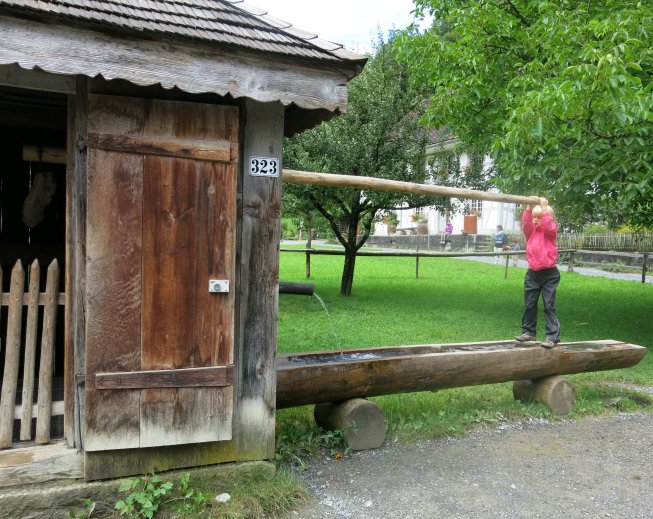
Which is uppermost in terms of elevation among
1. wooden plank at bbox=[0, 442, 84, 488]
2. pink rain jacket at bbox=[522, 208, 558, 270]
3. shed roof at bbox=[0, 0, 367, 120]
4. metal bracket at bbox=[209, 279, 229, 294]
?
shed roof at bbox=[0, 0, 367, 120]

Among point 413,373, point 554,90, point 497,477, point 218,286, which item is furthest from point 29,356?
point 554,90

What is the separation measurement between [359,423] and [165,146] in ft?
8.72

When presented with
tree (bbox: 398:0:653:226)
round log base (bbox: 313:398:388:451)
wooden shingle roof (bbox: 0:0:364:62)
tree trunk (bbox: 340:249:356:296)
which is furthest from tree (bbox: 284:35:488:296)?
wooden shingle roof (bbox: 0:0:364:62)

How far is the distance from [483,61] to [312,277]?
924 centimetres

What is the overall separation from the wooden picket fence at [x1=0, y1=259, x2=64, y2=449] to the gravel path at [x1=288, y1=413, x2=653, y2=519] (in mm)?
1691

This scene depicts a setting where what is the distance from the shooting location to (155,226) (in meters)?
3.36

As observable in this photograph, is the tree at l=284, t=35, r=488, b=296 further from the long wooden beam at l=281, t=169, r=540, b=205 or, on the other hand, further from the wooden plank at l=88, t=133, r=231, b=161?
the wooden plank at l=88, t=133, r=231, b=161

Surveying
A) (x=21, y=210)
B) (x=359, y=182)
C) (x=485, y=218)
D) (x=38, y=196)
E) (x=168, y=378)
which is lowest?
(x=168, y=378)

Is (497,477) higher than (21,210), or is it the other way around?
(21,210)

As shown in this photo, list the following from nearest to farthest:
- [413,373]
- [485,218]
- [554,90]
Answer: [413,373], [554,90], [485,218]

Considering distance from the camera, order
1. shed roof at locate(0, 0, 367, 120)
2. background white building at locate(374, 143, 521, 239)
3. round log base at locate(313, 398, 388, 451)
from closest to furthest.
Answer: shed roof at locate(0, 0, 367, 120) → round log base at locate(313, 398, 388, 451) → background white building at locate(374, 143, 521, 239)

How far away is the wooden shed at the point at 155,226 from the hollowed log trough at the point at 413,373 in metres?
0.91

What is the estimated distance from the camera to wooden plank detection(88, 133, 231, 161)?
10.6 feet

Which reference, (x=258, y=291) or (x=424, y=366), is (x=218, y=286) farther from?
(x=424, y=366)
